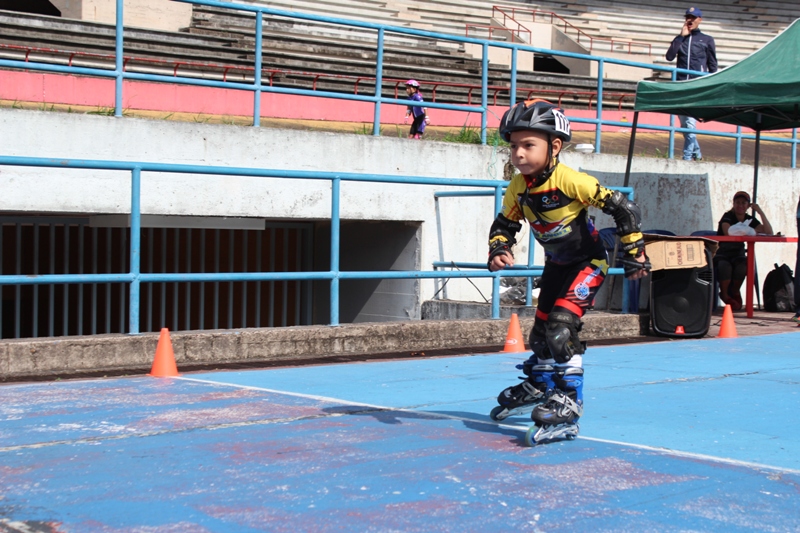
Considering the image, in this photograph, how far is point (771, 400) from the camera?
20.1ft

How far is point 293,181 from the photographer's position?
10.7m

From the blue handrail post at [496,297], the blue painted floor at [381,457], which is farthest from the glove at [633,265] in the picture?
→ the blue handrail post at [496,297]

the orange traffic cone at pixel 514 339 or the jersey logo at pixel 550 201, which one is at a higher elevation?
the jersey logo at pixel 550 201

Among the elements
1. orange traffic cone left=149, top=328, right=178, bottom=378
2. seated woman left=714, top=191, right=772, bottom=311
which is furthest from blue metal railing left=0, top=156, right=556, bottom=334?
seated woman left=714, top=191, right=772, bottom=311

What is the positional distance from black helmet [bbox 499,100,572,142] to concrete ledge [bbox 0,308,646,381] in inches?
141

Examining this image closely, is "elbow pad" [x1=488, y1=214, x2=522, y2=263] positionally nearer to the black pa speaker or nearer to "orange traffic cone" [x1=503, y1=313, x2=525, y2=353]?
"orange traffic cone" [x1=503, y1=313, x2=525, y2=353]

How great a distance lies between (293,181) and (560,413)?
6.56 m

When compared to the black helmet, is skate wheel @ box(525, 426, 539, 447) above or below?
below

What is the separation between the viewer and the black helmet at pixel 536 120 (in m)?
4.88

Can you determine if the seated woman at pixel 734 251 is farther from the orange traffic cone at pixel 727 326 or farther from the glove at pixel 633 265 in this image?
the glove at pixel 633 265

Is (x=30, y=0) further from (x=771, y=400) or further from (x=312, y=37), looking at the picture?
(x=771, y=400)

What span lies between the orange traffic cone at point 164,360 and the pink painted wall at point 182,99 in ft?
28.3

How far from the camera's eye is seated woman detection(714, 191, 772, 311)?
12.3 metres

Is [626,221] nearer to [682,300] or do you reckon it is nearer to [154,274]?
[154,274]
